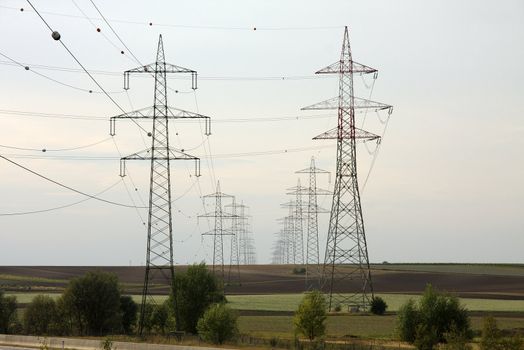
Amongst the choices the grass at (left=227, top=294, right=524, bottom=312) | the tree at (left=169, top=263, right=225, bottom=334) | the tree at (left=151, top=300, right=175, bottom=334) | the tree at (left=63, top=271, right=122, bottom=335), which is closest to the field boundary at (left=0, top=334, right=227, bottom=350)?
the tree at (left=63, top=271, right=122, bottom=335)

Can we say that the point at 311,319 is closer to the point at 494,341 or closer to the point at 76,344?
the point at 76,344

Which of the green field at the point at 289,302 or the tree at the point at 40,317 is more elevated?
the green field at the point at 289,302

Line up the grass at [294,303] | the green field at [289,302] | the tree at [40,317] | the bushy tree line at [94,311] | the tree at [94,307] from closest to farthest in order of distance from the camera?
1. the tree at [40,317]
2. the bushy tree line at [94,311]
3. the tree at [94,307]
4. the green field at [289,302]
5. the grass at [294,303]

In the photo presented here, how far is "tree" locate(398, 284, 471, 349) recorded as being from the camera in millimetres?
85894

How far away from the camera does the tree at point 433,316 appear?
282 ft

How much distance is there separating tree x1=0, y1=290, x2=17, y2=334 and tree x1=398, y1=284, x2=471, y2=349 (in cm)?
4834

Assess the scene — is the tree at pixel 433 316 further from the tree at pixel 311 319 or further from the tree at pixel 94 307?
the tree at pixel 94 307

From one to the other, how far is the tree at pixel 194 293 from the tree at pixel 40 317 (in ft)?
47.3

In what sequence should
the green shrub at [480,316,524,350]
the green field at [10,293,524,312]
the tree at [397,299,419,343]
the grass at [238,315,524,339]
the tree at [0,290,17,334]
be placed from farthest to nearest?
the green field at [10,293,524,312]
the tree at [0,290,17,334]
the grass at [238,315,524,339]
the tree at [397,299,419,343]
the green shrub at [480,316,524,350]

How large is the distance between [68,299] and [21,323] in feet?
22.2

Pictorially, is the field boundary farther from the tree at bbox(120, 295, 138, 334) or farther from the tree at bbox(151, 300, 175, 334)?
the tree at bbox(120, 295, 138, 334)

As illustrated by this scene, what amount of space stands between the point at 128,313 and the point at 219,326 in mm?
26940

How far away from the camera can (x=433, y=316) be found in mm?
88375

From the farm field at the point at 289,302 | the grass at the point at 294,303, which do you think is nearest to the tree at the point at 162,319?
the farm field at the point at 289,302
